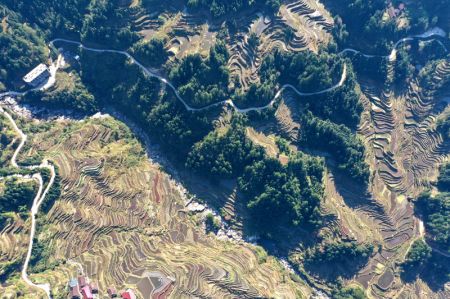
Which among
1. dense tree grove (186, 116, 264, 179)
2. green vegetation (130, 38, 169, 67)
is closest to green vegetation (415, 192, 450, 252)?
dense tree grove (186, 116, 264, 179)

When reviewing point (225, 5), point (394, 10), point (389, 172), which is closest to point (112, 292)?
point (389, 172)

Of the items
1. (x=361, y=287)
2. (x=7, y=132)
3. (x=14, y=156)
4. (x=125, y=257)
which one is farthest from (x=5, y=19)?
(x=361, y=287)

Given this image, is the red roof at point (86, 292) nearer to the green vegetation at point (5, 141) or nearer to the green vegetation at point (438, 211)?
the green vegetation at point (5, 141)

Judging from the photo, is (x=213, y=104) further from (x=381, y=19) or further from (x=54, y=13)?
(x=381, y=19)

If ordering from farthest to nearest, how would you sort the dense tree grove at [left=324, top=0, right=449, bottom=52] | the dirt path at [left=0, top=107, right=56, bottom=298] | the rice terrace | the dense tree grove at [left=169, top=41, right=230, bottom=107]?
the dense tree grove at [left=324, top=0, right=449, bottom=52]
the dense tree grove at [left=169, top=41, right=230, bottom=107]
the rice terrace
the dirt path at [left=0, top=107, right=56, bottom=298]

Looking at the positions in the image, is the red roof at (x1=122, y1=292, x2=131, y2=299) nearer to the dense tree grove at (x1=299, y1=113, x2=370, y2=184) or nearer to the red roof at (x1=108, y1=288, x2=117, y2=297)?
the red roof at (x1=108, y1=288, x2=117, y2=297)
